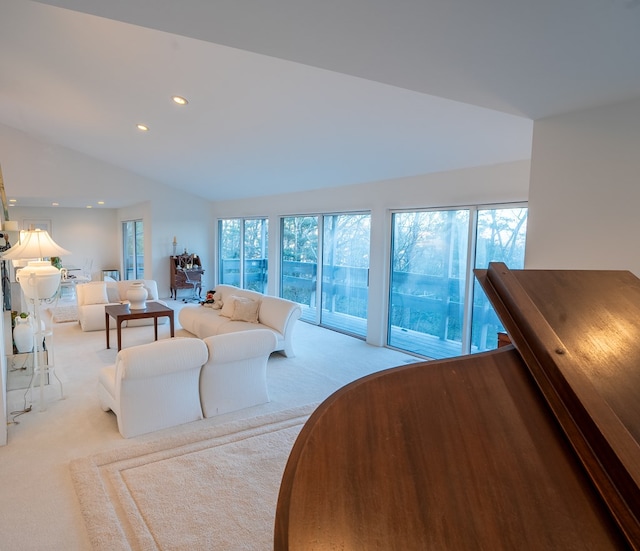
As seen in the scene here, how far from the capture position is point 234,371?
358 centimetres

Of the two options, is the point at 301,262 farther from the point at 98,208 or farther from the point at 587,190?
the point at 98,208

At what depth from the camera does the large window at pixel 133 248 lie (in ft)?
34.7

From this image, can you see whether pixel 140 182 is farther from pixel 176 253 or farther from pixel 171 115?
pixel 171 115

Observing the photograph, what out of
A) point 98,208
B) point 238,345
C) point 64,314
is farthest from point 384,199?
point 98,208

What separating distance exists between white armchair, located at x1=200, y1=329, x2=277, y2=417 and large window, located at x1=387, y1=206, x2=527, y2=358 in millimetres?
2360

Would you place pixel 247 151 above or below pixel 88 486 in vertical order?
above

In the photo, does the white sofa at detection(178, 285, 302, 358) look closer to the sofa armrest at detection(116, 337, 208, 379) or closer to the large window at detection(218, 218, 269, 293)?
the sofa armrest at detection(116, 337, 208, 379)

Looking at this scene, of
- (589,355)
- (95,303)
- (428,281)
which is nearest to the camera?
(589,355)

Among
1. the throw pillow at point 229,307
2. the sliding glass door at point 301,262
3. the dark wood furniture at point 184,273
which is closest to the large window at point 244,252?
the dark wood furniture at point 184,273

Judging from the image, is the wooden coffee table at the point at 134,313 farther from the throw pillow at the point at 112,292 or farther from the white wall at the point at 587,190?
the white wall at the point at 587,190

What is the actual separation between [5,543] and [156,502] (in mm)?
720

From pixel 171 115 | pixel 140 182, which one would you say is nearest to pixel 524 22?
pixel 171 115

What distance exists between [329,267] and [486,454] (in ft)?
20.1

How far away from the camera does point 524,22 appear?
1.42 metres
